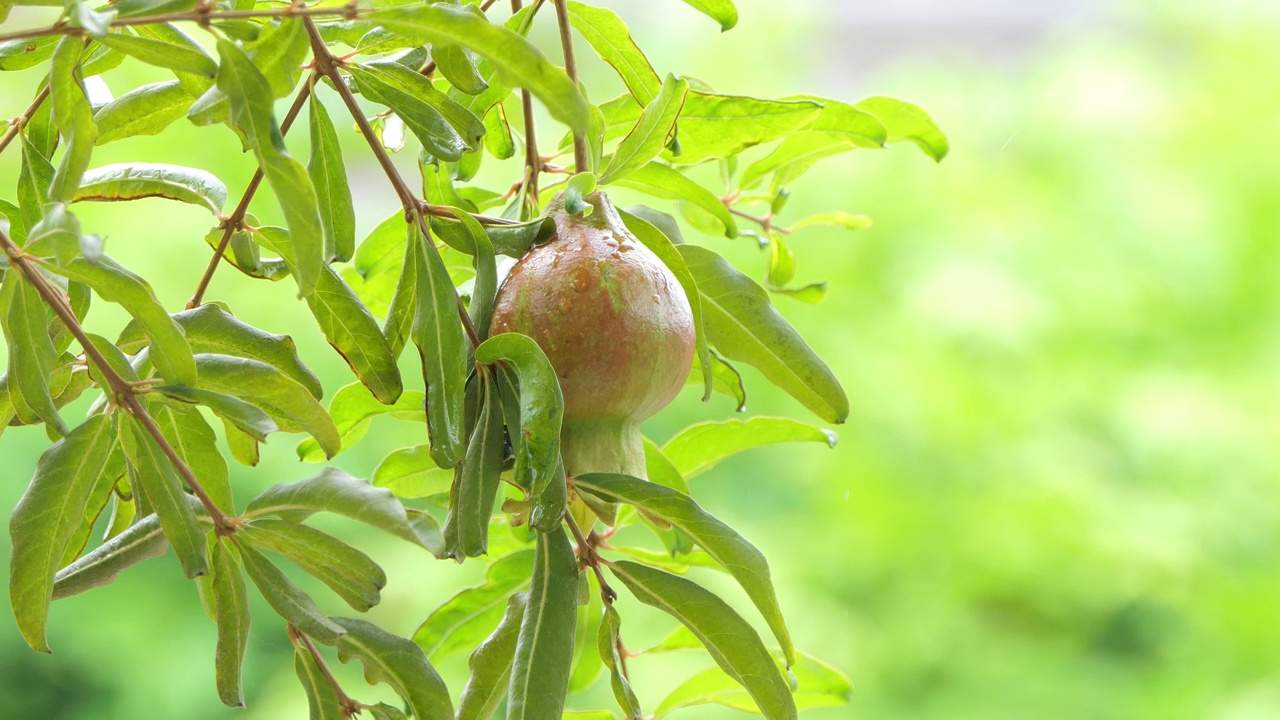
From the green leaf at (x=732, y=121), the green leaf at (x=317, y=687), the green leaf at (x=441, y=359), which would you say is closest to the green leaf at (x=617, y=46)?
the green leaf at (x=732, y=121)

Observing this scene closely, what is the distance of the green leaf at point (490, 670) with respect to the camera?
403 millimetres

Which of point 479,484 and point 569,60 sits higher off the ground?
point 569,60

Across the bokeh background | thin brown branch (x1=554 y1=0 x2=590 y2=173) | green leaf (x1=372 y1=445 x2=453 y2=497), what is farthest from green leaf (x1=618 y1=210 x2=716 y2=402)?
the bokeh background

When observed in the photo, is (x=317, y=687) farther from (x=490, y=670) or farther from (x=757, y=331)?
(x=757, y=331)

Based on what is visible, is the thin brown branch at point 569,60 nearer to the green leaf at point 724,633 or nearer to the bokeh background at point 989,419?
the green leaf at point 724,633

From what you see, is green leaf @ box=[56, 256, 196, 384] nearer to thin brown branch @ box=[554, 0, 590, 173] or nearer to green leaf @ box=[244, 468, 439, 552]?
green leaf @ box=[244, 468, 439, 552]

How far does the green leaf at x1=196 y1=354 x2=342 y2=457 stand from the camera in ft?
1.23

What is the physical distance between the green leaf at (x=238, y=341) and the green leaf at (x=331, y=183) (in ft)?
0.13

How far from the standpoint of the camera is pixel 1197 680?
1708mm

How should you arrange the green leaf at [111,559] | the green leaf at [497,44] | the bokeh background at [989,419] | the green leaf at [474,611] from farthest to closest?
the bokeh background at [989,419]
the green leaf at [474,611]
the green leaf at [111,559]
the green leaf at [497,44]

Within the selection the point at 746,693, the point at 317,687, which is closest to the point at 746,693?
the point at 746,693

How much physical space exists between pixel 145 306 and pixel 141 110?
12cm

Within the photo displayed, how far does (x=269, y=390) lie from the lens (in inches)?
14.8

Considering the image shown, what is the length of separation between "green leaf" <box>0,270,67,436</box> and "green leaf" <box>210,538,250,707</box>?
7 cm
